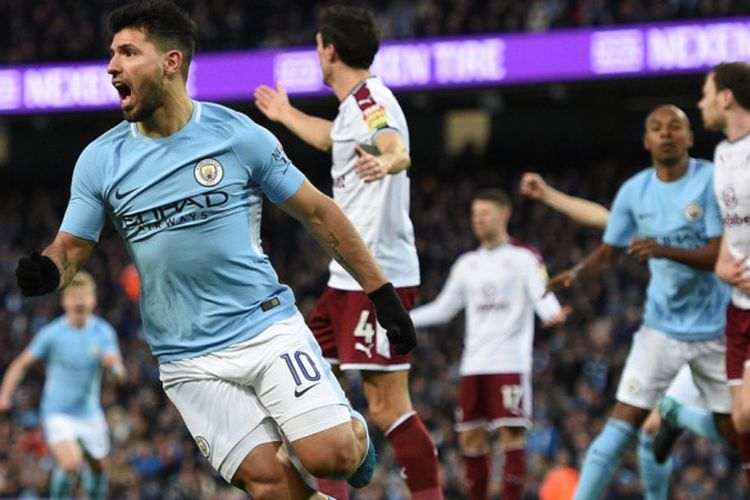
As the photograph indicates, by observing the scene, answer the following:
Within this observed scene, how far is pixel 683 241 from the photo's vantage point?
7234 millimetres

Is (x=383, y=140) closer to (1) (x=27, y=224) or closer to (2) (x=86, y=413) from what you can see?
(2) (x=86, y=413)

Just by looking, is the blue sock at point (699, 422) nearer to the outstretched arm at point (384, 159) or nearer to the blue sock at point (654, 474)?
the blue sock at point (654, 474)

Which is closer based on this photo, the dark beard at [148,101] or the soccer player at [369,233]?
the dark beard at [148,101]

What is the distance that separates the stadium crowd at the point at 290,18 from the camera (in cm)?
2086

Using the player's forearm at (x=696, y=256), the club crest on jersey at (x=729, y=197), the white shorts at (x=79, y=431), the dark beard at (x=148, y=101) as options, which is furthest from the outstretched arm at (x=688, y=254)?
the white shorts at (x=79, y=431)

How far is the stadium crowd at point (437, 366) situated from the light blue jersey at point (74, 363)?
187 inches

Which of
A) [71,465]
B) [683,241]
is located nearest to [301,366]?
[683,241]

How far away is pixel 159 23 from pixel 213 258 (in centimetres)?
88

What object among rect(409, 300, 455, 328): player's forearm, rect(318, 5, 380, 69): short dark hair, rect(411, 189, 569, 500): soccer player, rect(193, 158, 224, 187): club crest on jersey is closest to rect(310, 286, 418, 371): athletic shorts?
rect(318, 5, 380, 69): short dark hair

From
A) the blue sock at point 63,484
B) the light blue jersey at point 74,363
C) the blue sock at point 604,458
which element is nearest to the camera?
the blue sock at point 604,458

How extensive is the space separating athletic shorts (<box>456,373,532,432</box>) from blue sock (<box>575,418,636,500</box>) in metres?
1.70

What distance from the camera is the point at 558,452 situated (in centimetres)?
1552

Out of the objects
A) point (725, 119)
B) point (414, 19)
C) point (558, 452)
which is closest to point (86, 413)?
point (558, 452)

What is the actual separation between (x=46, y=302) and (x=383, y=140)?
58.1 ft
